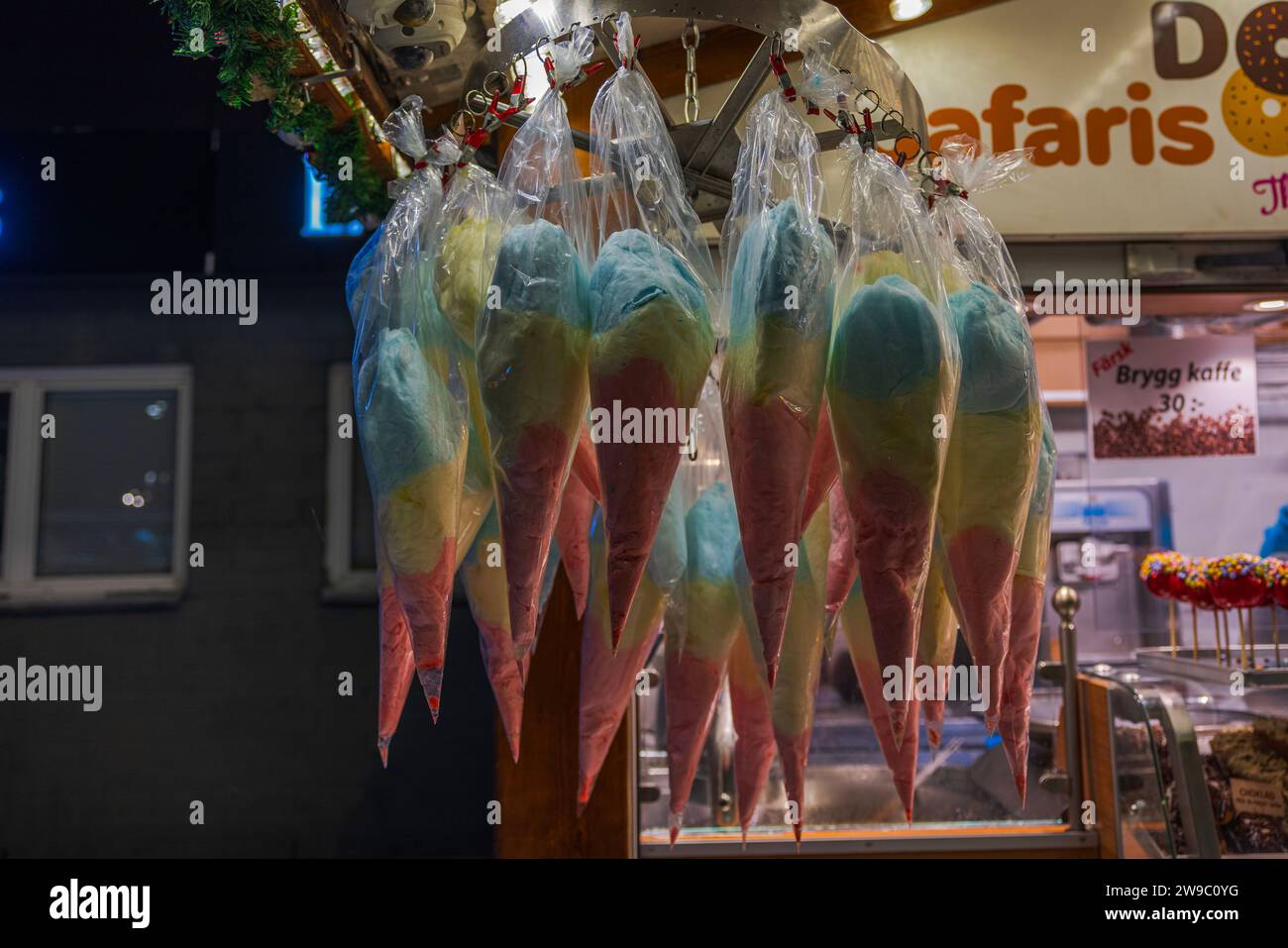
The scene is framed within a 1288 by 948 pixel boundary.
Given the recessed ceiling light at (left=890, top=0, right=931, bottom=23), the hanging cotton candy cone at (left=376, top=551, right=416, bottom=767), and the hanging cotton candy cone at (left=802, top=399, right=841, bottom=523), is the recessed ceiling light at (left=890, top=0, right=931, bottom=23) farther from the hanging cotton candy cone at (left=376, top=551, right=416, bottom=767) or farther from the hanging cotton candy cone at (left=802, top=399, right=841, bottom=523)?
the hanging cotton candy cone at (left=376, top=551, right=416, bottom=767)

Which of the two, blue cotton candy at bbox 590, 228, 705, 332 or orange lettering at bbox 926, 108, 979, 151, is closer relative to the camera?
blue cotton candy at bbox 590, 228, 705, 332

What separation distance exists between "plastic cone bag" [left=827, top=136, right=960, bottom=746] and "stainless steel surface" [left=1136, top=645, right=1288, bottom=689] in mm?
1974

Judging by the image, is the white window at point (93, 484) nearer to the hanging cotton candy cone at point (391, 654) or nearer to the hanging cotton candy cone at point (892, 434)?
the hanging cotton candy cone at point (391, 654)

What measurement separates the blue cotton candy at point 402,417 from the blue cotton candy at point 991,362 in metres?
0.45

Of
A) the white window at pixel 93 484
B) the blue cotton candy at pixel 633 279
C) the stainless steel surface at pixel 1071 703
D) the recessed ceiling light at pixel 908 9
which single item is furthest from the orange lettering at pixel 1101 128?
the white window at pixel 93 484

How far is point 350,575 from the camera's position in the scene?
2.59m

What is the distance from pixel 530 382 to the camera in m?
0.68

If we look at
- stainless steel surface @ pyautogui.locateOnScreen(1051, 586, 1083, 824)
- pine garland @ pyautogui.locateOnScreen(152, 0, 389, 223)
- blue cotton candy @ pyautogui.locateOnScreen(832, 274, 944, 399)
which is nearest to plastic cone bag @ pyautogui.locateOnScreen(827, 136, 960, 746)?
blue cotton candy @ pyautogui.locateOnScreen(832, 274, 944, 399)

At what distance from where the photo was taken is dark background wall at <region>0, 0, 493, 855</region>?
2447 millimetres

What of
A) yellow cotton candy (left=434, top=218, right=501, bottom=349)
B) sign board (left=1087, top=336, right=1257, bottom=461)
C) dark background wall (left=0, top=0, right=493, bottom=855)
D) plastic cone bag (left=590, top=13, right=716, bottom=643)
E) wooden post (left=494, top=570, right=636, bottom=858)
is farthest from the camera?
sign board (left=1087, top=336, right=1257, bottom=461)

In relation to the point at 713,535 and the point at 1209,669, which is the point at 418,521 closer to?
the point at 713,535

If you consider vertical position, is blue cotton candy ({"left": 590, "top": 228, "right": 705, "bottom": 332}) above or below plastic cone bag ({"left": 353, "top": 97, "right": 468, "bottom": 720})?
above

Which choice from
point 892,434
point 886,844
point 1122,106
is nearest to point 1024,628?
point 892,434
